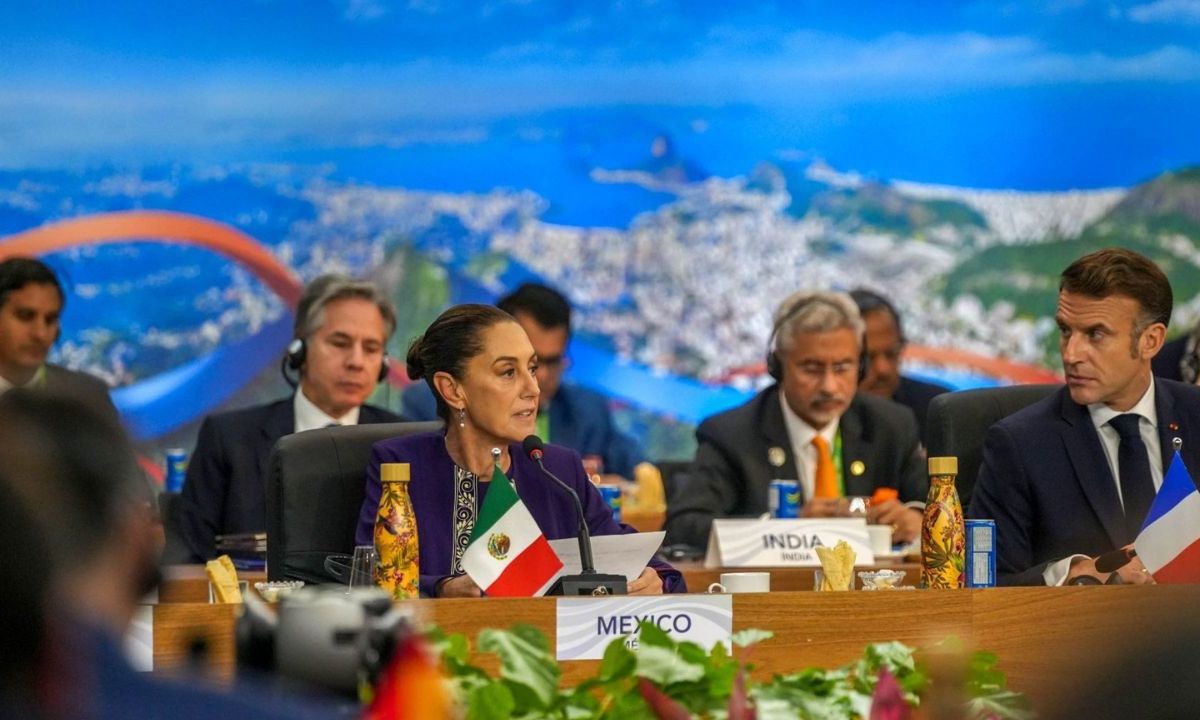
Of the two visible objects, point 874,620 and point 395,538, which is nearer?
point 874,620

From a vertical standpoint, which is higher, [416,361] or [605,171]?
[605,171]

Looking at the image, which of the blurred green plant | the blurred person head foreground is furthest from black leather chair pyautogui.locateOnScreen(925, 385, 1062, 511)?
the blurred person head foreground

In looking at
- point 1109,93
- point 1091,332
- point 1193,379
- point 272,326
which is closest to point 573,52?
point 272,326

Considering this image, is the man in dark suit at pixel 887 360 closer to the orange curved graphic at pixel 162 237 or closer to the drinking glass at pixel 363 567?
the orange curved graphic at pixel 162 237

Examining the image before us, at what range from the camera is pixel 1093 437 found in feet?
11.6

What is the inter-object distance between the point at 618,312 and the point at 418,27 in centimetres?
119

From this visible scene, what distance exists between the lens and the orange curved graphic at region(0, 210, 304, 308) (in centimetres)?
596

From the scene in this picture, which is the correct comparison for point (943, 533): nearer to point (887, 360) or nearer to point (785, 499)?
point (785, 499)

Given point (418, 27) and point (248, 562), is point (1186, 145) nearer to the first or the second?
point (418, 27)

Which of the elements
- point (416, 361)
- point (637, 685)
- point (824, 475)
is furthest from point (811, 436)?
point (637, 685)

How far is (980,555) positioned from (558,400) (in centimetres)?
292

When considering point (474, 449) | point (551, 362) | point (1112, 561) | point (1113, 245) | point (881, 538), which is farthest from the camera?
point (1113, 245)

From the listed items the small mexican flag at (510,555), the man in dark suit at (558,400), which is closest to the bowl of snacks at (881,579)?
the small mexican flag at (510,555)

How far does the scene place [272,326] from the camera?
615 centimetres
